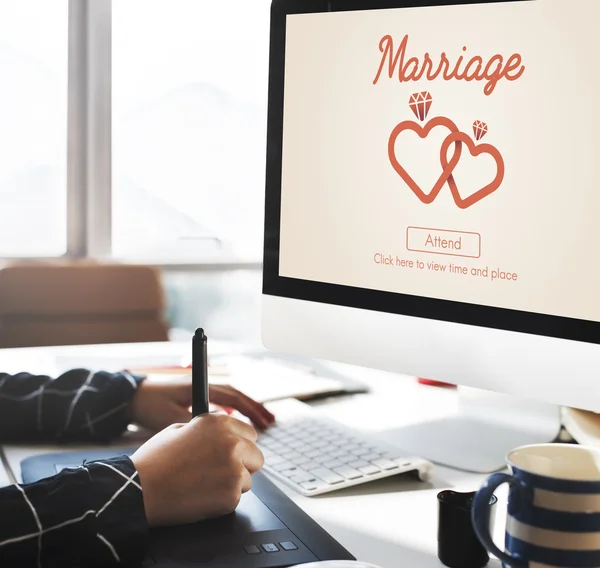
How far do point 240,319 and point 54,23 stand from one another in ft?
5.30

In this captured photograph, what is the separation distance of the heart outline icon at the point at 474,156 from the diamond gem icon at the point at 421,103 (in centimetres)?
4

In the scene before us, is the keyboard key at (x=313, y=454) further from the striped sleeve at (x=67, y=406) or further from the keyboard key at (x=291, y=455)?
the striped sleeve at (x=67, y=406)

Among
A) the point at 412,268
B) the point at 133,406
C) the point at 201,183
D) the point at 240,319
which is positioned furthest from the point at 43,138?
the point at 412,268

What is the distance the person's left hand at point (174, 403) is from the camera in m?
0.99

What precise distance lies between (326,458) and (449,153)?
1.12 feet

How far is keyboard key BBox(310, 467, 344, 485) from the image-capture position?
0.80 m

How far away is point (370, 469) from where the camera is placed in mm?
827

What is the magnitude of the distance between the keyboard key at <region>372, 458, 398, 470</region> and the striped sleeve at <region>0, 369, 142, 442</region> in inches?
12.7

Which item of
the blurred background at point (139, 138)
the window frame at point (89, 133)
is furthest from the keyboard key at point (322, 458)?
the window frame at point (89, 133)

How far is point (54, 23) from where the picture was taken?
9.80 ft

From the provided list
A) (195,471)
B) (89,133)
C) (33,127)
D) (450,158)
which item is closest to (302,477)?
(195,471)

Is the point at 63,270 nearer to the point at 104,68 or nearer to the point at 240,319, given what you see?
the point at 104,68

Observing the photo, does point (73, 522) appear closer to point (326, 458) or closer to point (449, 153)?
point (326, 458)

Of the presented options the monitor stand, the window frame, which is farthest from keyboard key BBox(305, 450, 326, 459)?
the window frame
